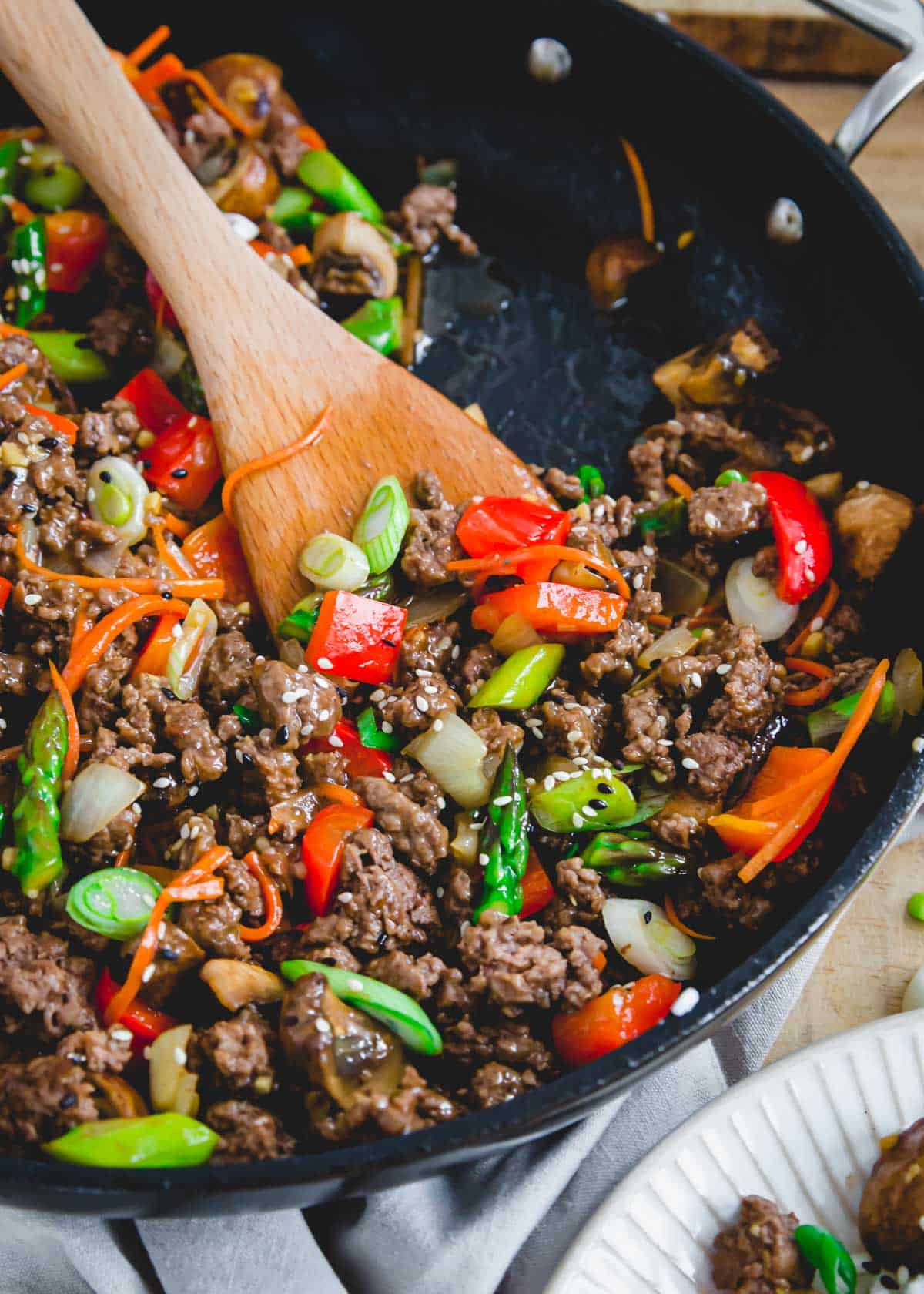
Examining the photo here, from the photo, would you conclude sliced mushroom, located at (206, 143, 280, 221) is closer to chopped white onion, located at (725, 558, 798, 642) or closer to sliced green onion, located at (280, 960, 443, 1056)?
chopped white onion, located at (725, 558, 798, 642)

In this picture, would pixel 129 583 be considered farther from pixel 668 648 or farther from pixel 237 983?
pixel 668 648

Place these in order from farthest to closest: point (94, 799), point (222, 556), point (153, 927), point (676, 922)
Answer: point (222, 556)
point (676, 922)
point (94, 799)
point (153, 927)

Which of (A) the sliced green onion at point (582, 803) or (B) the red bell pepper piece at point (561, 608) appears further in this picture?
(B) the red bell pepper piece at point (561, 608)

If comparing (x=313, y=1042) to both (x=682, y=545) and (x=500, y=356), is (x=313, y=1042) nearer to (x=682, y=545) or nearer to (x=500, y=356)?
(x=682, y=545)

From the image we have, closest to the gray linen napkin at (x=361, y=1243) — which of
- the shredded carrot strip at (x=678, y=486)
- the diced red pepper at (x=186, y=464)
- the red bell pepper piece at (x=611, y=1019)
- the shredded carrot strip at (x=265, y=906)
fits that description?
the red bell pepper piece at (x=611, y=1019)

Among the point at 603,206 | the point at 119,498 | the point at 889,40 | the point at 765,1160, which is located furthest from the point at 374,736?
the point at 889,40

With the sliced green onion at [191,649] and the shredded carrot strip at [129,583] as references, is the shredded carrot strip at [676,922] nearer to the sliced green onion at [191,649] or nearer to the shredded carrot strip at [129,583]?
the sliced green onion at [191,649]

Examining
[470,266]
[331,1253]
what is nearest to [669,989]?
[331,1253]
